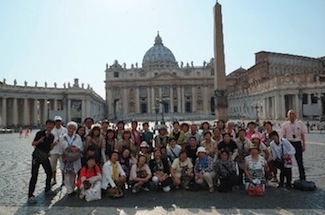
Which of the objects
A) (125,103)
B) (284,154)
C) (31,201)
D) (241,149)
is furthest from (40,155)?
(125,103)

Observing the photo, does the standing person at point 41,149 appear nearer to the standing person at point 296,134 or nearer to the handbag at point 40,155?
the handbag at point 40,155

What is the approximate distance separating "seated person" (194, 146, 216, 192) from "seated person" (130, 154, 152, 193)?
39.4 inches

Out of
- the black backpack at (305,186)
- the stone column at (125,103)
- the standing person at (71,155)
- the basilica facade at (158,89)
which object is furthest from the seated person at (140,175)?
the stone column at (125,103)

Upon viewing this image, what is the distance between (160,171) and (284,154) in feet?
8.52

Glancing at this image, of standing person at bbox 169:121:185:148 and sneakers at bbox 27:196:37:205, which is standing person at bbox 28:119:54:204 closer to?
sneakers at bbox 27:196:37:205

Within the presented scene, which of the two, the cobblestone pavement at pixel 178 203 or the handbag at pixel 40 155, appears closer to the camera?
the cobblestone pavement at pixel 178 203

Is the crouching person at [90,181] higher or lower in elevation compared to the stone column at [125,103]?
lower

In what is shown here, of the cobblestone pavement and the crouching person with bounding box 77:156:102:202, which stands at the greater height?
the crouching person with bounding box 77:156:102:202

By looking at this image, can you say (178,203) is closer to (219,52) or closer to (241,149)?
(241,149)

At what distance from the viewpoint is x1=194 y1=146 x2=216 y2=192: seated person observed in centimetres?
706

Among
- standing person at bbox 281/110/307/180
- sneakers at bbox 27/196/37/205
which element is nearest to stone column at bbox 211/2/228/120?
standing person at bbox 281/110/307/180

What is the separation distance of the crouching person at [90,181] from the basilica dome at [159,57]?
96.6 meters

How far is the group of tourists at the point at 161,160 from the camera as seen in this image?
6727 mm

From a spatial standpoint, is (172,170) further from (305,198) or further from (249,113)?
(249,113)
